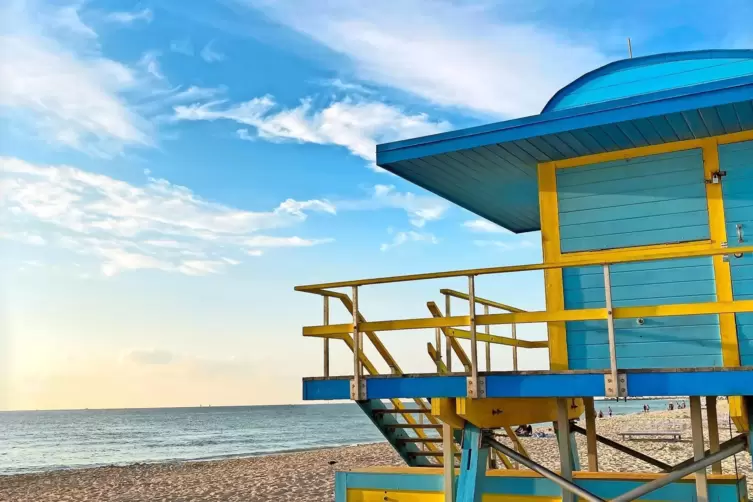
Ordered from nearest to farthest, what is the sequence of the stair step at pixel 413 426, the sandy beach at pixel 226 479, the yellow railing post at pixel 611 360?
the yellow railing post at pixel 611 360
the stair step at pixel 413 426
the sandy beach at pixel 226 479

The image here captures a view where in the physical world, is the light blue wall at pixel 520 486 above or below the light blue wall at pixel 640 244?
below

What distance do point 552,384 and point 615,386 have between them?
60cm

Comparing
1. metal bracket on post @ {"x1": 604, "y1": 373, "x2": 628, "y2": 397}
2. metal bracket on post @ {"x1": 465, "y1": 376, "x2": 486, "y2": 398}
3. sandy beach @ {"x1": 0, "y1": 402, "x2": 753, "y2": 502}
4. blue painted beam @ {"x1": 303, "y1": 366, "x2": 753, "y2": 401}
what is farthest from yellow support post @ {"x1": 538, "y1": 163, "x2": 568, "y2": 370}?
sandy beach @ {"x1": 0, "y1": 402, "x2": 753, "y2": 502}

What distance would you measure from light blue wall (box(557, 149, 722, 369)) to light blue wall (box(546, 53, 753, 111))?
A: 123 centimetres

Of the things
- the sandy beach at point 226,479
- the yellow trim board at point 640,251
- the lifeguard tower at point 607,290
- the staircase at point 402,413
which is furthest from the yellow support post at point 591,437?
the sandy beach at point 226,479

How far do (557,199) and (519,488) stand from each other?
3.25m

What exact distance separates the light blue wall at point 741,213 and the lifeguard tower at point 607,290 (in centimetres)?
1

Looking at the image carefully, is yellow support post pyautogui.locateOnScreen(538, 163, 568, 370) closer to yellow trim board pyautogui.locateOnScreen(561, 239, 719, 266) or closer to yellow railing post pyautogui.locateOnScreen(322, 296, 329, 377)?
yellow trim board pyautogui.locateOnScreen(561, 239, 719, 266)

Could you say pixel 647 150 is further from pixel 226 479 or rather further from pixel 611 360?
pixel 226 479

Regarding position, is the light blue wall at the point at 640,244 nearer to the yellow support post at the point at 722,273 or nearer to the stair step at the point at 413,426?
the yellow support post at the point at 722,273

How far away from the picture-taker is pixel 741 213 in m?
7.55

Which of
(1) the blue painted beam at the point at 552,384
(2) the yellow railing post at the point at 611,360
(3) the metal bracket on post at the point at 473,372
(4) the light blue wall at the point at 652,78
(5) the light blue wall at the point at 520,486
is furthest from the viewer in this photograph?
(4) the light blue wall at the point at 652,78

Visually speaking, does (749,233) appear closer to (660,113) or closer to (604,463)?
(660,113)

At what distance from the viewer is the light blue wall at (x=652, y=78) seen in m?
8.64
